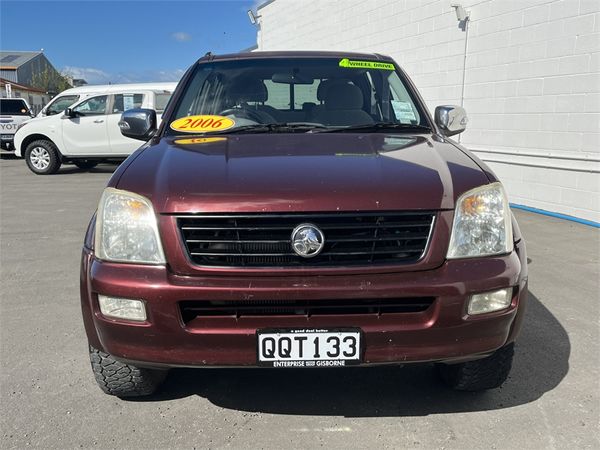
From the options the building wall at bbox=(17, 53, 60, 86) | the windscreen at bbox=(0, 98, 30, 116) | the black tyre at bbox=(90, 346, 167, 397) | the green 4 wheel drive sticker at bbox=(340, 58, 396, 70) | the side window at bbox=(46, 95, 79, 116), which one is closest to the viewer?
the black tyre at bbox=(90, 346, 167, 397)

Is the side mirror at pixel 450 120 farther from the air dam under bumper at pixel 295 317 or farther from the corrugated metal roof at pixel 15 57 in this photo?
the corrugated metal roof at pixel 15 57

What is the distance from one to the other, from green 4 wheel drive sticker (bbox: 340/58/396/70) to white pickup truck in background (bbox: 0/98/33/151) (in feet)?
49.7

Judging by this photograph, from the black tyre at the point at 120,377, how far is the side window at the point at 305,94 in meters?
1.80

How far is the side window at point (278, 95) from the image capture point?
339 cm

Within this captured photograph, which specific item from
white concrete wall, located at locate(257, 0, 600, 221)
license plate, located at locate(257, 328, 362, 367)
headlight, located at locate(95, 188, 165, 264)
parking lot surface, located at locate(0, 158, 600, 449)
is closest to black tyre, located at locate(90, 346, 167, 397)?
parking lot surface, located at locate(0, 158, 600, 449)

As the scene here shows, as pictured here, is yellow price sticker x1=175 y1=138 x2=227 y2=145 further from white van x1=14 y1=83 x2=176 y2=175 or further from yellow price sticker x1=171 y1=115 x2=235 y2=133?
white van x1=14 y1=83 x2=176 y2=175

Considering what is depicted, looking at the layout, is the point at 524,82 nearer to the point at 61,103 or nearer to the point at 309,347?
the point at 309,347

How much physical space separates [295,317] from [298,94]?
182 centimetres

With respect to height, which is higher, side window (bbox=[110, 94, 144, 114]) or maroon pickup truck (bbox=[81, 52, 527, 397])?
side window (bbox=[110, 94, 144, 114])

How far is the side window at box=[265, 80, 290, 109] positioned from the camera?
3389 millimetres

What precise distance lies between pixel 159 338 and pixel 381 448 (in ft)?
3.36

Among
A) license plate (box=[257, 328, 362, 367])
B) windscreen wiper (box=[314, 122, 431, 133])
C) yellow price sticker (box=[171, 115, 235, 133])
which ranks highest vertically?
yellow price sticker (box=[171, 115, 235, 133])

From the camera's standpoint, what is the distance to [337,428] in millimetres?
2396

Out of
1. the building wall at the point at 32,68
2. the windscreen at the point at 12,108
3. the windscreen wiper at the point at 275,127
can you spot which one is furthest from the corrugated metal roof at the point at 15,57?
the windscreen wiper at the point at 275,127
